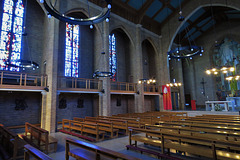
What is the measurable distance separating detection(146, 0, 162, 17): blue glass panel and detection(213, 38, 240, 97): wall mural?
924 cm

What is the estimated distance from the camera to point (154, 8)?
623 inches

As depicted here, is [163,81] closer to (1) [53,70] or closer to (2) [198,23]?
(2) [198,23]

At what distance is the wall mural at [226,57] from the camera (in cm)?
1778

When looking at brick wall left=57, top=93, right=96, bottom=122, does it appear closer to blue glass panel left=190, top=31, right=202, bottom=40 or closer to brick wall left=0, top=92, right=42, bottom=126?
brick wall left=0, top=92, right=42, bottom=126

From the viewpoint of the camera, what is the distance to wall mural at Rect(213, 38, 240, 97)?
17.8 metres

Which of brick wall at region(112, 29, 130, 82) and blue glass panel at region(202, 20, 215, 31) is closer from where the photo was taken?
brick wall at region(112, 29, 130, 82)

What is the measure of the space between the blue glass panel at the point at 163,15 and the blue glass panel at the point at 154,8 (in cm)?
A: 78

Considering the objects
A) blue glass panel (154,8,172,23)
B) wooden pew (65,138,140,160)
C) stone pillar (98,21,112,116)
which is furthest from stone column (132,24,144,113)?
wooden pew (65,138,140,160)

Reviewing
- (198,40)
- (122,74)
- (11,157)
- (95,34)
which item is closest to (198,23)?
(198,40)

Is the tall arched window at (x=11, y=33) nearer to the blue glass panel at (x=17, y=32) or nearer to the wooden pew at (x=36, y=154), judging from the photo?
the blue glass panel at (x=17, y=32)

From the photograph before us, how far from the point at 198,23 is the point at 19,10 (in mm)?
18520

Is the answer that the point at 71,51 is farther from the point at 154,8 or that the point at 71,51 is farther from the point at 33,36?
the point at 154,8

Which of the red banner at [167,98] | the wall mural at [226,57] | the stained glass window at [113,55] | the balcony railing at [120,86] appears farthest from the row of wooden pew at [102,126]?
the wall mural at [226,57]

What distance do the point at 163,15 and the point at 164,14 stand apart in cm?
16
